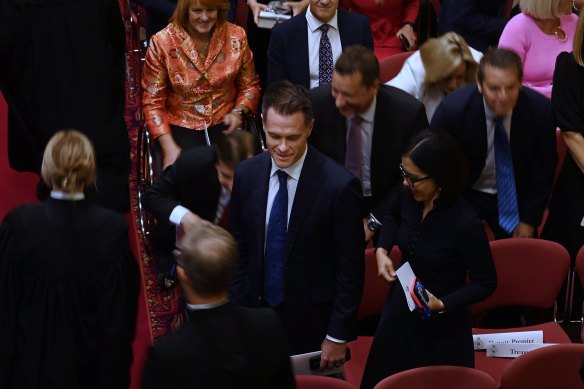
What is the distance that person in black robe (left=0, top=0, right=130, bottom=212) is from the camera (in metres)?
5.35

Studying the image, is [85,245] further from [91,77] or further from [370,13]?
[370,13]

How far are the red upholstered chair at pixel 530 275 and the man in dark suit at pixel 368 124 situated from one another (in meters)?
0.63

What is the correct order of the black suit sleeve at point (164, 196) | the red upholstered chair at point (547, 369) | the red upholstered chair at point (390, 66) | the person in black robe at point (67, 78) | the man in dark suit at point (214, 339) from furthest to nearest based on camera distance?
the red upholstered chair at point (390, 66)
the person in black robe at point (67, 78)
the black suit sleeve at point (164, 196)
the red upholstered chair at point (547, 369)
the man in dark suit at point (214, 339)

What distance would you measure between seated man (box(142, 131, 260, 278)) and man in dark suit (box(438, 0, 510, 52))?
2489 mm

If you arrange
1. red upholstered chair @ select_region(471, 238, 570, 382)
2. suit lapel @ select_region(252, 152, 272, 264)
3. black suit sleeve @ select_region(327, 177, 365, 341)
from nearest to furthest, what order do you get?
1. black suit sleeve @ select_region(327, 177, 365, 341)
2. suit lapel @ select_region(252, 152, 272, 264)
3. red upholstered chair @ select_region(471, 238, 570, 382)

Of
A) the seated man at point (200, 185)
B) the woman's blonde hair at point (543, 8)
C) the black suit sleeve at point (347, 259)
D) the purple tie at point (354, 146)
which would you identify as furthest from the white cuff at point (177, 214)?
the woman's blonde hair at point (543, 8)

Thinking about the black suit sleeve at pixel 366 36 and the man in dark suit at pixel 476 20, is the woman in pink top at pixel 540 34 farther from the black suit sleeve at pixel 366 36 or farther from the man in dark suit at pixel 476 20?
the black suit sleeve at pixel 366 36

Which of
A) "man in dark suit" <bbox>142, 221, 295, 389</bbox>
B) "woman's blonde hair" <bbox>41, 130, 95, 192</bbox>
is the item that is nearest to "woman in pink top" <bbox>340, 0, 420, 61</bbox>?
"woman's blonde hair" <bbox>41, 130, 95, 192</bbox>

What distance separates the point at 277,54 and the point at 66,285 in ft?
7.78

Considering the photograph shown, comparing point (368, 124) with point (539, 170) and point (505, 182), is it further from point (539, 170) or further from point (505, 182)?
point (539, 170)

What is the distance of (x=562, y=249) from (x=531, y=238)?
165 millimetres

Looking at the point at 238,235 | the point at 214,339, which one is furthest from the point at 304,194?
the point at 214,339

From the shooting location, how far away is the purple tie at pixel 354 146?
478 cm

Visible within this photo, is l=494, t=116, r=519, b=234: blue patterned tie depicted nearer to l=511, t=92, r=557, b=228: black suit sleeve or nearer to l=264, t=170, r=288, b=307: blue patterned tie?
l=511, t=92, r=557, b=228: black suit sleeve
